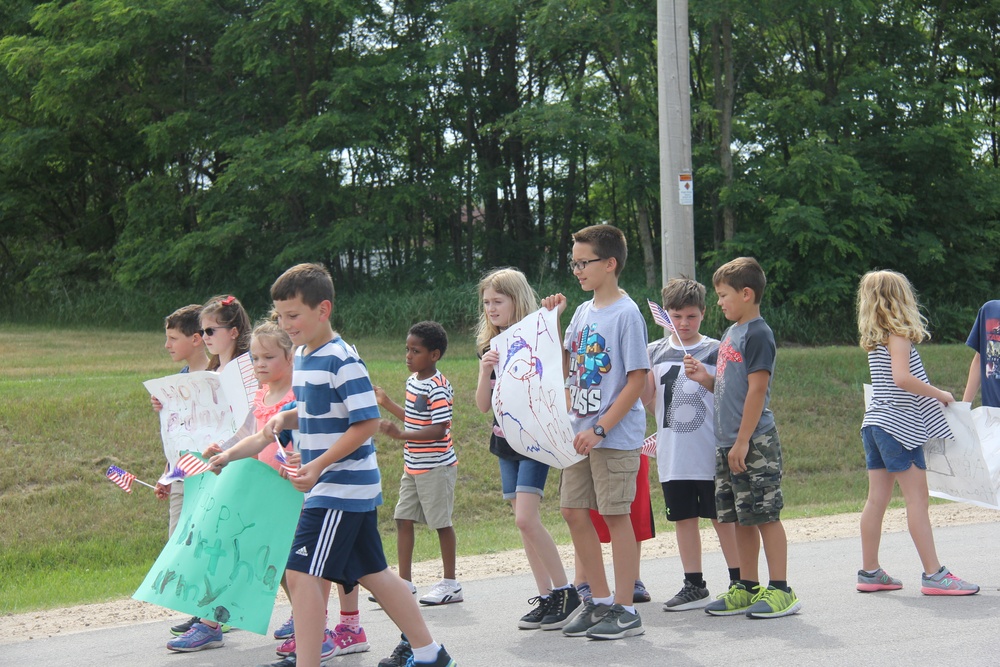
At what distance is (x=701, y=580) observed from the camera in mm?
6055

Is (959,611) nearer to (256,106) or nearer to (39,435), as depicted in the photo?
(39,435)

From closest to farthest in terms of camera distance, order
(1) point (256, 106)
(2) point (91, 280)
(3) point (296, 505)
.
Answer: (3) point (296, 505)
(1) point (256, 106)
(2) point (91, 280)

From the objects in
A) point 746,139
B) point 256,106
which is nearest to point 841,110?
point 746,139

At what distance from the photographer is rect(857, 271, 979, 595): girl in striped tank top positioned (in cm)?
601

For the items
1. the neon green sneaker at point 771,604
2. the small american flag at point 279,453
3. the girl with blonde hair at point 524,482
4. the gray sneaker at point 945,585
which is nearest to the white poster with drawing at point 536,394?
the girl with blonde hair at point 524,482

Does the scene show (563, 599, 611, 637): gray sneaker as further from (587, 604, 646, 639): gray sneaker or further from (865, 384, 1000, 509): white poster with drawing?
(865, 384, 1000, 509): white poster with drawing

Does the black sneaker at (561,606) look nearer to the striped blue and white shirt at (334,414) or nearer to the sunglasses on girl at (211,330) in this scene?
the striped blue and white shirt at (334,414)

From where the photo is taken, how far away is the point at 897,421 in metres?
6.09

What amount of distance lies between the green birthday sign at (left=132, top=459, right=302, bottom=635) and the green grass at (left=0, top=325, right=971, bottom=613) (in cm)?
248

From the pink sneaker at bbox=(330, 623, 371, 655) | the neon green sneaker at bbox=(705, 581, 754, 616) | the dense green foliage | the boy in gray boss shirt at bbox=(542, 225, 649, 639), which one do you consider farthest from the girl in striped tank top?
the dense green foliage

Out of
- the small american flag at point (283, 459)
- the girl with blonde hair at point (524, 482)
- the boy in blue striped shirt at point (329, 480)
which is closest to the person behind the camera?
the boy in blue striped shirt at point (329, 480)

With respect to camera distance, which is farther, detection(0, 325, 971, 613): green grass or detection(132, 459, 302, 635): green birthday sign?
detection(0, 325, 971, 613): green grass

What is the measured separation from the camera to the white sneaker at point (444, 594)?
6.25 metres

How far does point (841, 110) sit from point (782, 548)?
16722 mm
